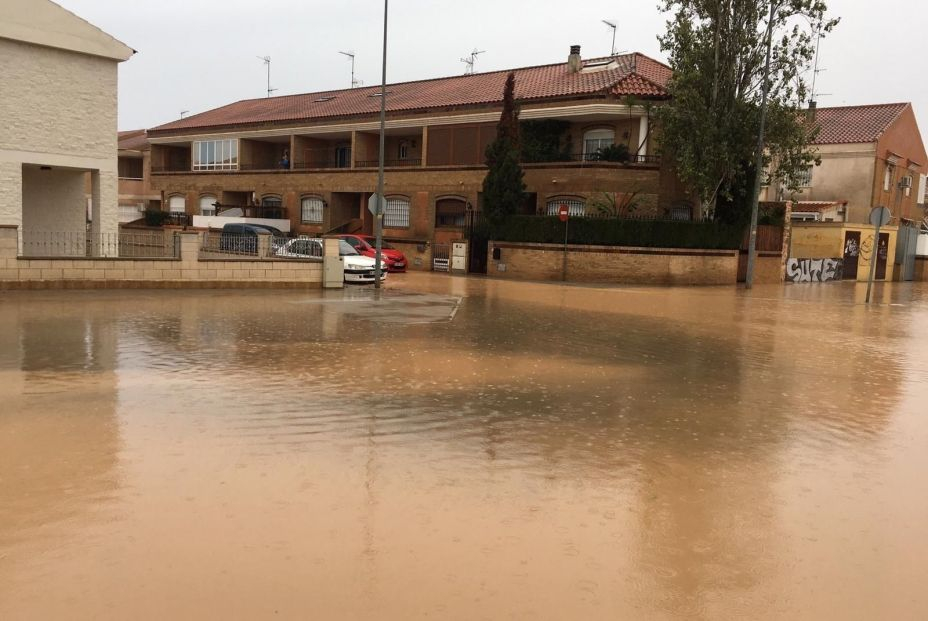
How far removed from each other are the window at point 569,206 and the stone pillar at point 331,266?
13.1m

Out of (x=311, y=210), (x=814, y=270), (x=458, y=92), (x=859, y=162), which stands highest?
(x=458, y=92)

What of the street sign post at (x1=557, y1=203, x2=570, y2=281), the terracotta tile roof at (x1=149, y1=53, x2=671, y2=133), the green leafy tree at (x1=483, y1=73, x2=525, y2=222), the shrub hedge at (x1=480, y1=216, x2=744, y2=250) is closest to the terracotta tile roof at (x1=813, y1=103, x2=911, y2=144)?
the terracotta tile roof at (x1=149, y1=53, x2=671, y2=133)

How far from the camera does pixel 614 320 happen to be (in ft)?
59.8

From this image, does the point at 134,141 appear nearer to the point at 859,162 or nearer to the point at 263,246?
the point at 263,246

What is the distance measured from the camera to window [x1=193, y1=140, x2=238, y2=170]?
48.0 m

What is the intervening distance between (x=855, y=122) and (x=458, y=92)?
77.5ft

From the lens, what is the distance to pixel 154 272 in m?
20.9

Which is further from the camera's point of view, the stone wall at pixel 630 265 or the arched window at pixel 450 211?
the arched window at pixel 450 211

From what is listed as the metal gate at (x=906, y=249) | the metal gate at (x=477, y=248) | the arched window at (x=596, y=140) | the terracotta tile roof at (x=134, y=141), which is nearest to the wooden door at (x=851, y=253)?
the metal gate at (x=906, y=249)

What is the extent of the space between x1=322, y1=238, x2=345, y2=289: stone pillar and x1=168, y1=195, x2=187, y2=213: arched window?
3089 centimetres

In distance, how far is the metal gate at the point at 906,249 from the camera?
42.6 metres

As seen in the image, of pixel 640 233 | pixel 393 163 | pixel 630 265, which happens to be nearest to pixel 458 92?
pixel 393 163

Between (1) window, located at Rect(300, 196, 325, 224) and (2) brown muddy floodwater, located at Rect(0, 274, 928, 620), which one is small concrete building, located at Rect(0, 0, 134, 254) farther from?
(1) window, located at Rect(300, 196, 325, 224)

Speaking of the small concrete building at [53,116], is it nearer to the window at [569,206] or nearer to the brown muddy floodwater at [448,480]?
the brown muddy floodwater at [448,480]
